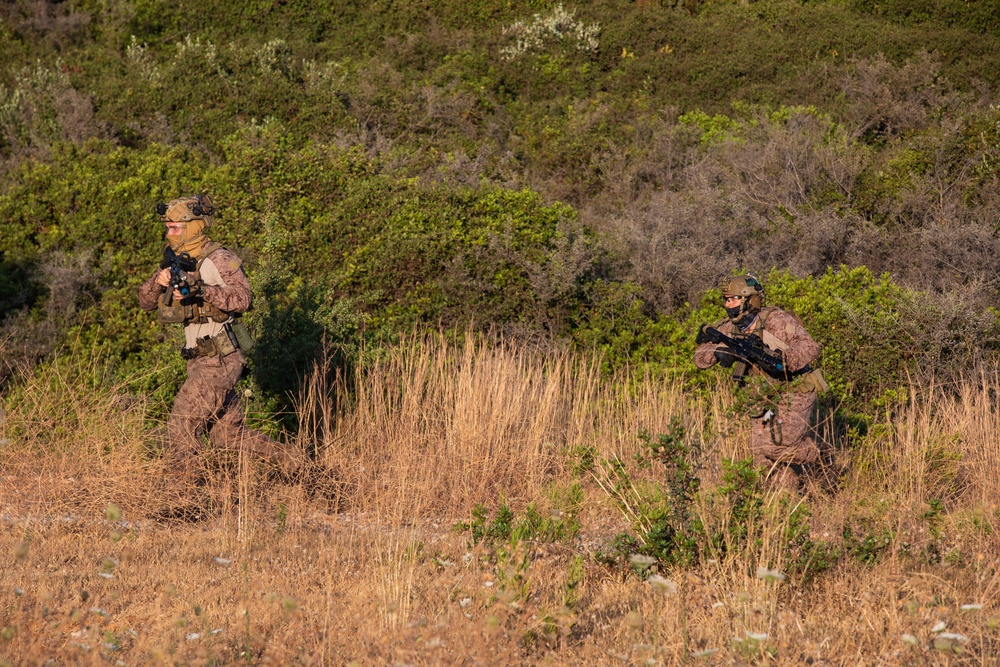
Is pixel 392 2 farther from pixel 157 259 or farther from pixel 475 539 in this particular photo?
pixel 475 539

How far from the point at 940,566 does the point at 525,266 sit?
494 cm

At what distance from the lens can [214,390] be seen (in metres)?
6.29

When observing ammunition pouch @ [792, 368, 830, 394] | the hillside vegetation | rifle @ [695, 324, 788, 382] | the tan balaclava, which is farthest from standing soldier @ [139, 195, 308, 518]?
ammunition pouch @ [792, 368, 830, 394]

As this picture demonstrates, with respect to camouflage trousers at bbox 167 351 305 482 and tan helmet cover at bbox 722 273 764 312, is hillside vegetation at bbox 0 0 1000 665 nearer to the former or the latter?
camouflage trousers at bbox 167 351 305 482

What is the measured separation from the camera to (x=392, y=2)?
19016 mm

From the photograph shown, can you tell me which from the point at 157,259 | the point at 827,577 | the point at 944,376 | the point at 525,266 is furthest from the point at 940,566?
the point at 157,259

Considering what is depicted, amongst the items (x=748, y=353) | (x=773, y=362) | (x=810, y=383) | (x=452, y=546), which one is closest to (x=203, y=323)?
(x=452, y=546)

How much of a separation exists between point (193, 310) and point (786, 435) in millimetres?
3465

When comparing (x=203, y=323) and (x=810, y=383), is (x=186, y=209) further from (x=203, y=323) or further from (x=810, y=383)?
(x=810, y=383)

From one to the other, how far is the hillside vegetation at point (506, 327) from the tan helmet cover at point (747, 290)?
0.86 m

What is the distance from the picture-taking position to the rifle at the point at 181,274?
6113 millimetres

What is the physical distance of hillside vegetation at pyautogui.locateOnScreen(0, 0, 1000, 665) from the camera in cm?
438

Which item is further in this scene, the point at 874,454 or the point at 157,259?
the point at 157,259

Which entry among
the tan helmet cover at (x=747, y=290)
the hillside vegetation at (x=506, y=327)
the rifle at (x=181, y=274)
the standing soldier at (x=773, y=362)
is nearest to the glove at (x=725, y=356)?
the standing soldier at (x=773, y=362)
